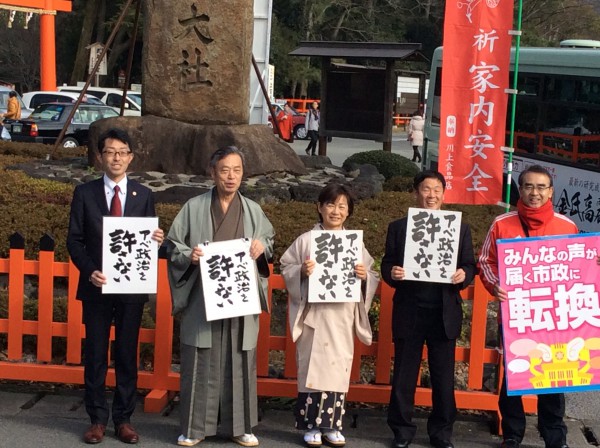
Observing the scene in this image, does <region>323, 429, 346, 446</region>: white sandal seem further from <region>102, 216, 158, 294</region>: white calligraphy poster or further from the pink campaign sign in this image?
<region>102, 216, 158, 294</region>: white calligraphy poster

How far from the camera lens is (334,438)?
4.72 metres

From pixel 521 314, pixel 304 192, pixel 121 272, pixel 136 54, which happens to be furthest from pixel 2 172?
pixel 136 54

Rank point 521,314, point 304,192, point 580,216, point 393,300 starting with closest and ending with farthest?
point 521,314
point 393,300
point 304,192
point 580,216

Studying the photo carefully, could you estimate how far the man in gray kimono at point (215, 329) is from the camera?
181 inches

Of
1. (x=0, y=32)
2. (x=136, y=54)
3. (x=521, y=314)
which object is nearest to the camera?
(x=521, y=314)

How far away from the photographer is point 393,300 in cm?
481

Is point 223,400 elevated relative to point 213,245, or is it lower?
lower

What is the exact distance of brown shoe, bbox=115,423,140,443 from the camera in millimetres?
4711

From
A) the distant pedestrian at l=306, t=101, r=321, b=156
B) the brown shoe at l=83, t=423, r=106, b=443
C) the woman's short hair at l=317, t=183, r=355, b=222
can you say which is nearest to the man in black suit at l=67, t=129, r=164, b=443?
the brown shoe at l=83, t=423, r=106, b=443

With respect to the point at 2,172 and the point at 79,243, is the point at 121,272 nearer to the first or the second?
the point at 79,243

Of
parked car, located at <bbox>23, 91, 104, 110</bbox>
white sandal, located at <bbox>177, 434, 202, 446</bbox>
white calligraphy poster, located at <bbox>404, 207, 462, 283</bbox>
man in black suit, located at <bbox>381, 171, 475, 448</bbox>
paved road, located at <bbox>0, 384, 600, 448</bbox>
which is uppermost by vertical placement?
parked car, located at <bbox>23, 91, 104, 110</bbox>

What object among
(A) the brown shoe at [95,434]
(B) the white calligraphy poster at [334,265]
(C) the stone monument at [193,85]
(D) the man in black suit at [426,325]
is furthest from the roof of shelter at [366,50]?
(A) the brown shoe at [95,434]

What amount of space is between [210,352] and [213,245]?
22.8 inches

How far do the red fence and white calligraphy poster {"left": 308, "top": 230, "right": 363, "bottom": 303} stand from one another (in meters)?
0.60
